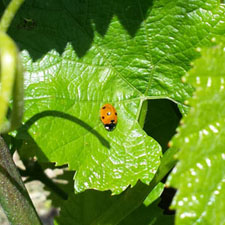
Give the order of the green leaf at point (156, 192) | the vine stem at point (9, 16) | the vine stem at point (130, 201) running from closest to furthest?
the vine stem at point (9, 16) < the vine stem at point (130, 201) < the green leaf at point (156, 192)

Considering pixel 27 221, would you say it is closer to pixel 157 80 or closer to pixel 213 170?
pixel 213 170

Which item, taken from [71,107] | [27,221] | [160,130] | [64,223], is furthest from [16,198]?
[160,130]

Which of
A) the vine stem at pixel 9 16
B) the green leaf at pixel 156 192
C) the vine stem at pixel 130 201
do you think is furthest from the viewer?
the green leaf at pixel 156 192

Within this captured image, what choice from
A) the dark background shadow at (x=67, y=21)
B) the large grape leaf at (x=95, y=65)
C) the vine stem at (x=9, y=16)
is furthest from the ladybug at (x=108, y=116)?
the vine stem at (x=9, y=16)

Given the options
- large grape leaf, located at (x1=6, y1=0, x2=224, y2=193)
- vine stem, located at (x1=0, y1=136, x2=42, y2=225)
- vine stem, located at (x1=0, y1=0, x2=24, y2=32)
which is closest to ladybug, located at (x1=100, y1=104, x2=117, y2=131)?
large grape leaf, located at (x1=6, y1=0, x2=224, y2=193)

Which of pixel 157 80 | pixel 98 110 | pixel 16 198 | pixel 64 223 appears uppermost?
pixel 157 80

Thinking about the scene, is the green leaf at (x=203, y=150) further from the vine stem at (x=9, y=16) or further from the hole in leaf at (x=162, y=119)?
the hole in leaf at (x=162, y=119)

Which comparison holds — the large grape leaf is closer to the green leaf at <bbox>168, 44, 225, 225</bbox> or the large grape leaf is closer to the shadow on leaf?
the shadow on leaf
